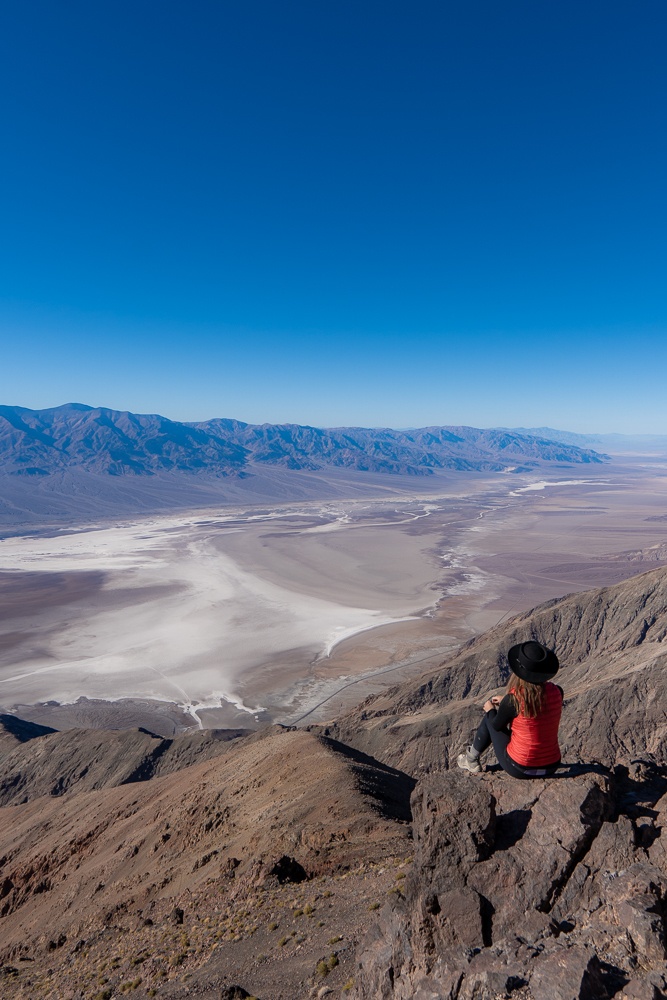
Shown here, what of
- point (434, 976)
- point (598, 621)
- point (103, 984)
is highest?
point (434, 976)

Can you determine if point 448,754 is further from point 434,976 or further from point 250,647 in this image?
point 250,647

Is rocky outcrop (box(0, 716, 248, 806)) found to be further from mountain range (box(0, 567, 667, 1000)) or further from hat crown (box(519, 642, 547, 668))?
hat crown (box(519, 642, 547, 668))

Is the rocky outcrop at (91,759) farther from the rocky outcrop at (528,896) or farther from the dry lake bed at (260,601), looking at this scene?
the rocky outcrop at (528,896)

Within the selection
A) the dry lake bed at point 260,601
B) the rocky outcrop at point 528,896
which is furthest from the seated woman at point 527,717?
the dry lake bed at point 260,601

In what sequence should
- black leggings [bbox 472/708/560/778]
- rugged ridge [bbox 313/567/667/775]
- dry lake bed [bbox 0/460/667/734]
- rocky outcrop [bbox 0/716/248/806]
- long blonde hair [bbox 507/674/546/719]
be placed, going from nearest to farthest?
1. long blonde hair [bbox 507/674/546/719]
2. black leggings [bbox 472/708/560/778]
3. rugged ridge [bbox 313/567/667/775]
4. rocky outcrop [bbox 0/716/248/806]
5. dry lake bed [bbox 0/460/667/734]

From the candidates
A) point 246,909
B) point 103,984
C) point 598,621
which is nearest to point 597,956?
point 246,909

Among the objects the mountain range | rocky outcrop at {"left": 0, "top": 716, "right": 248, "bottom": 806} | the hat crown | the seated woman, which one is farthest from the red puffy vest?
rocky outcrop at {"left": 0, "top": 716, "right": 248, "bottom": 806}
